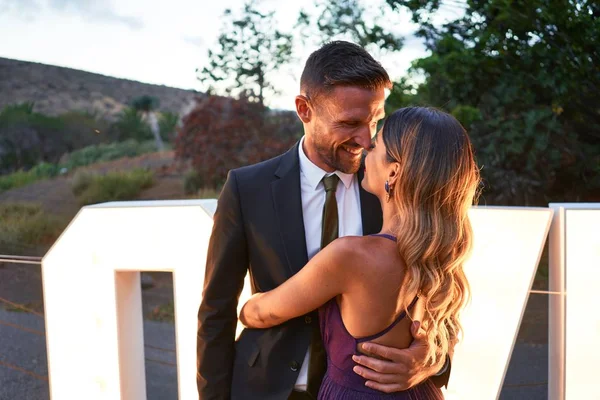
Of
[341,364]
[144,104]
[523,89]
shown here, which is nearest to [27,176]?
[144,104]

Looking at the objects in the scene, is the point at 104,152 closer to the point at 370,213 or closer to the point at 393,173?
the point at 370,213

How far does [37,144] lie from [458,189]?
1501 cm

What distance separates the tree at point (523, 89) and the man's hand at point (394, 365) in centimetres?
505

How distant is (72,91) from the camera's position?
1644 centimetres

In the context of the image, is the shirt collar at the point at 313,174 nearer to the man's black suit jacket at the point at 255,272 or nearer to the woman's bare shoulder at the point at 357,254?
the man's black suit jacket at the point at 255,272

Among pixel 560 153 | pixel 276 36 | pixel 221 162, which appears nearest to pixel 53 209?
pixel 221 162

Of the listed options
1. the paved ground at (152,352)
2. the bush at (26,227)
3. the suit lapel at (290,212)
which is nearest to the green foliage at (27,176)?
the bush at (26,227)

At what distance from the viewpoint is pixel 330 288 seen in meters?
1.73

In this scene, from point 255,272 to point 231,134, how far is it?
33.1 feet

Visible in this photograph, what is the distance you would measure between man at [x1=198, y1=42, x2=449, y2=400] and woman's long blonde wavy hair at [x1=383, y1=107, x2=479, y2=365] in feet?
1.08

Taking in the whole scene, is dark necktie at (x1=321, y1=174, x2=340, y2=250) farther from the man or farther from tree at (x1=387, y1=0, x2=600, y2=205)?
tree at (x1=387, y1=0, x2=600, y2=205)

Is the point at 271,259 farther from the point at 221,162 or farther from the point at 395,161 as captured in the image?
the point at 221,162

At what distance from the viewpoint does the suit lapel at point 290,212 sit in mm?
1992

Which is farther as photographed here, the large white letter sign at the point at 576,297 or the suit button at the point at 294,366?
the large white letter sign at the point at 576,297
